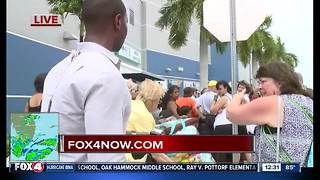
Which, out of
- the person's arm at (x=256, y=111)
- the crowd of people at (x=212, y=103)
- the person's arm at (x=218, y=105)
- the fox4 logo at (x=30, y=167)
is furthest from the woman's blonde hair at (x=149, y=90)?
the fox4 logo at (x=30, y=167)

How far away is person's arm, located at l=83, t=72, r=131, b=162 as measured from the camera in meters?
1.72

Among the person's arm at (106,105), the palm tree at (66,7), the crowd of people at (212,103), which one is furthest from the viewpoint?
the palm tree at (66,7)

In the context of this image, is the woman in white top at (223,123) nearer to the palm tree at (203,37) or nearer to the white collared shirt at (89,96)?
the palm tree at (203,37)

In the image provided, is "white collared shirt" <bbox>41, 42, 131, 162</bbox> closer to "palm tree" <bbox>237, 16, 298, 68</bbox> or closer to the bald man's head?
the bald man's head

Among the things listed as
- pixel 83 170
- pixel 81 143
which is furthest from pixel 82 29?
pixel 83 170

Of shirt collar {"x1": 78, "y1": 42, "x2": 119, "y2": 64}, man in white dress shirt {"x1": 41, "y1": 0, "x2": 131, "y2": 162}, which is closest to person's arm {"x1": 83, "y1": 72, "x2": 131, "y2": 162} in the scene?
man in white dress shirt {"x1": 41, "y1": 0, "x2": 131, "y2": 162}

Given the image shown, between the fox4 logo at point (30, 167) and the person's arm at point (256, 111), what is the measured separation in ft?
3.30

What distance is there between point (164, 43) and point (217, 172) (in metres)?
0.71

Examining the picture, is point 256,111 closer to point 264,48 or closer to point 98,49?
point 264,48

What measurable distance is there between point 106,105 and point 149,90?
44cm

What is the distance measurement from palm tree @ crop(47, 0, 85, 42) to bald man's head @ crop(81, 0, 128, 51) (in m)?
0.06

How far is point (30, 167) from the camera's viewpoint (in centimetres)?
203

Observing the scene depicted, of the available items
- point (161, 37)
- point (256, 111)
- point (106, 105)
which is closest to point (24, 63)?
point (106, 105)

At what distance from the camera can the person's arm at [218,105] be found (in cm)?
201
